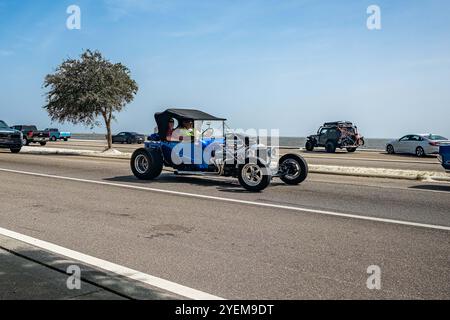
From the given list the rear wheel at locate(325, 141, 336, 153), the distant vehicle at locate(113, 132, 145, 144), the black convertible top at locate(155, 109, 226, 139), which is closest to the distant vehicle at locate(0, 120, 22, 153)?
the black convertible top at locate(155, 109, 226, 139)

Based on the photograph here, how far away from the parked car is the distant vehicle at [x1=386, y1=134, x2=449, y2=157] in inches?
747

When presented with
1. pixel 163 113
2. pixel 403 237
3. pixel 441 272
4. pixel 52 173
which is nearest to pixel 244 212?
pixel 403 237

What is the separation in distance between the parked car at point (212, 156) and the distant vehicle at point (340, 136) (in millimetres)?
20555

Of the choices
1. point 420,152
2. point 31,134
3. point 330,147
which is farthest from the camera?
point 31,134

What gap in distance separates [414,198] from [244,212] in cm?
423

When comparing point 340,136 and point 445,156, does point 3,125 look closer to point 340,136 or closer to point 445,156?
point 340,136

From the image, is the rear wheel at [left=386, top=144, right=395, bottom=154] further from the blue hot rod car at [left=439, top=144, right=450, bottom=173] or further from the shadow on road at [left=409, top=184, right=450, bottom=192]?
the shadow on road at [left=409, top=184, right=450, bottom=192]

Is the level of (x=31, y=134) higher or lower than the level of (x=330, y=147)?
higher

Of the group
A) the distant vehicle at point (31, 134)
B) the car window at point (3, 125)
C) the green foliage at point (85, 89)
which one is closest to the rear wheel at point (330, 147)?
the green foliage at point (85, 89)

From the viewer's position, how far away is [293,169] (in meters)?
11.2

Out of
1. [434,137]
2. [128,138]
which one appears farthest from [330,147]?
[128,138]

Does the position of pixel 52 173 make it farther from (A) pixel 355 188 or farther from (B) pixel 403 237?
(B) pixel 403 237

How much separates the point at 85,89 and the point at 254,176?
1958 cm
